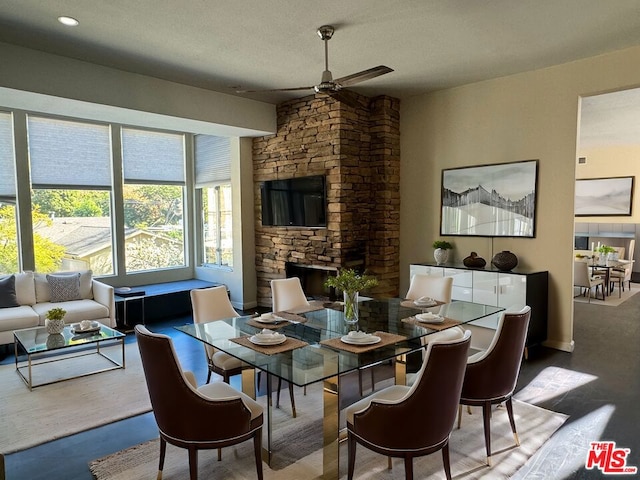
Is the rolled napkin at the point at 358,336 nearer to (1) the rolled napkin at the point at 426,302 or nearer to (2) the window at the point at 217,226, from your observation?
(1) the rolled napkin at the point at 426,302

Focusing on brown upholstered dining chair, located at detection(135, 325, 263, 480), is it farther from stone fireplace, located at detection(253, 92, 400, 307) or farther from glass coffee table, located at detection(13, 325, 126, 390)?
stone fireplace, located at detection(253, 92, 400, 307)

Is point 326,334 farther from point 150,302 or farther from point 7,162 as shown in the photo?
point 7,162

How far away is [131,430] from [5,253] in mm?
3910

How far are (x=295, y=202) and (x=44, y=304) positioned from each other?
3427 mm

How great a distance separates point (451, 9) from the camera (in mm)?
3320

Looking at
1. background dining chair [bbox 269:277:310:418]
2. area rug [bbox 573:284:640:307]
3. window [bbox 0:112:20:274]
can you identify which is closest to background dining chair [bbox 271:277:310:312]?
background dining chair [bbox 269:277:310:418]

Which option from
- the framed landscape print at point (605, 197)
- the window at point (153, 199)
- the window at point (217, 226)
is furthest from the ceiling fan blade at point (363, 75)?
the framed landscape print at point (605, 197)

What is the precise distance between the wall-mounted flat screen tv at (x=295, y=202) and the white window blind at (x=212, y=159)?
0.90 m

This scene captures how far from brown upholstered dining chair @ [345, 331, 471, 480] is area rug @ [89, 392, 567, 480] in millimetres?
496

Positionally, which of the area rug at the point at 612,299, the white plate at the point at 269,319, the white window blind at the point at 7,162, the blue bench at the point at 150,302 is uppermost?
the white window blind at the point at 7,162

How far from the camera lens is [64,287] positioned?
552 cm

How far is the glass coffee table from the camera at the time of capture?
13.0 ft

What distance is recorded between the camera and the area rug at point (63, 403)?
10.1 feet
